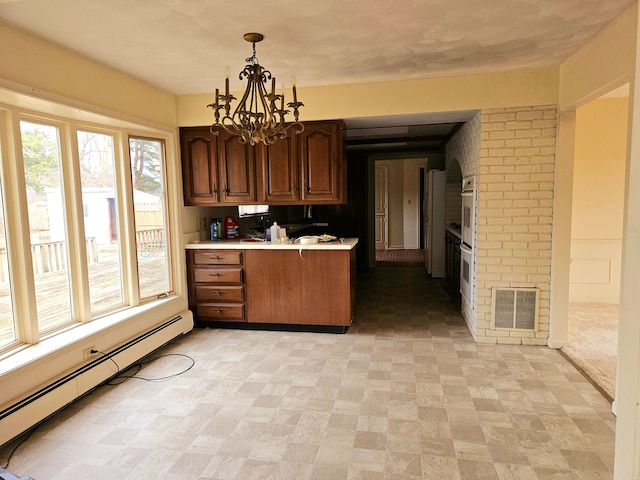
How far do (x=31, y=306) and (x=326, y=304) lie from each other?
2434 millimetres

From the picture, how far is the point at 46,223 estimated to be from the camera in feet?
9.36

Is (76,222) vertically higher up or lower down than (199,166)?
lower down

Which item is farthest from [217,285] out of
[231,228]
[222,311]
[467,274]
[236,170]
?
[467,274]

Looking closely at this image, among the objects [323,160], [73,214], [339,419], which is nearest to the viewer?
[339,419]

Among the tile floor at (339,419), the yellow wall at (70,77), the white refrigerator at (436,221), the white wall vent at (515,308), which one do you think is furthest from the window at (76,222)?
the white refrigerator at (436,221)

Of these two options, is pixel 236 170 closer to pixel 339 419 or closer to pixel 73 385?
pixel 73 385

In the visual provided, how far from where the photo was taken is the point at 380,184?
9938mm

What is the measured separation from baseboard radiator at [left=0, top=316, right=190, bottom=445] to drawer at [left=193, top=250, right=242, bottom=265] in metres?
0.78

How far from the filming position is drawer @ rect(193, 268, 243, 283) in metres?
4.15

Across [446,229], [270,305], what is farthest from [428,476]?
[446,229]

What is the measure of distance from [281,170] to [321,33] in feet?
5.61

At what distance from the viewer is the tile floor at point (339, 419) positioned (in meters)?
2.04

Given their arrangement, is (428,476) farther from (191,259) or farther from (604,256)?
(604,256)

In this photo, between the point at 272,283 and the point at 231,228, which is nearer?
the point at 272,283
